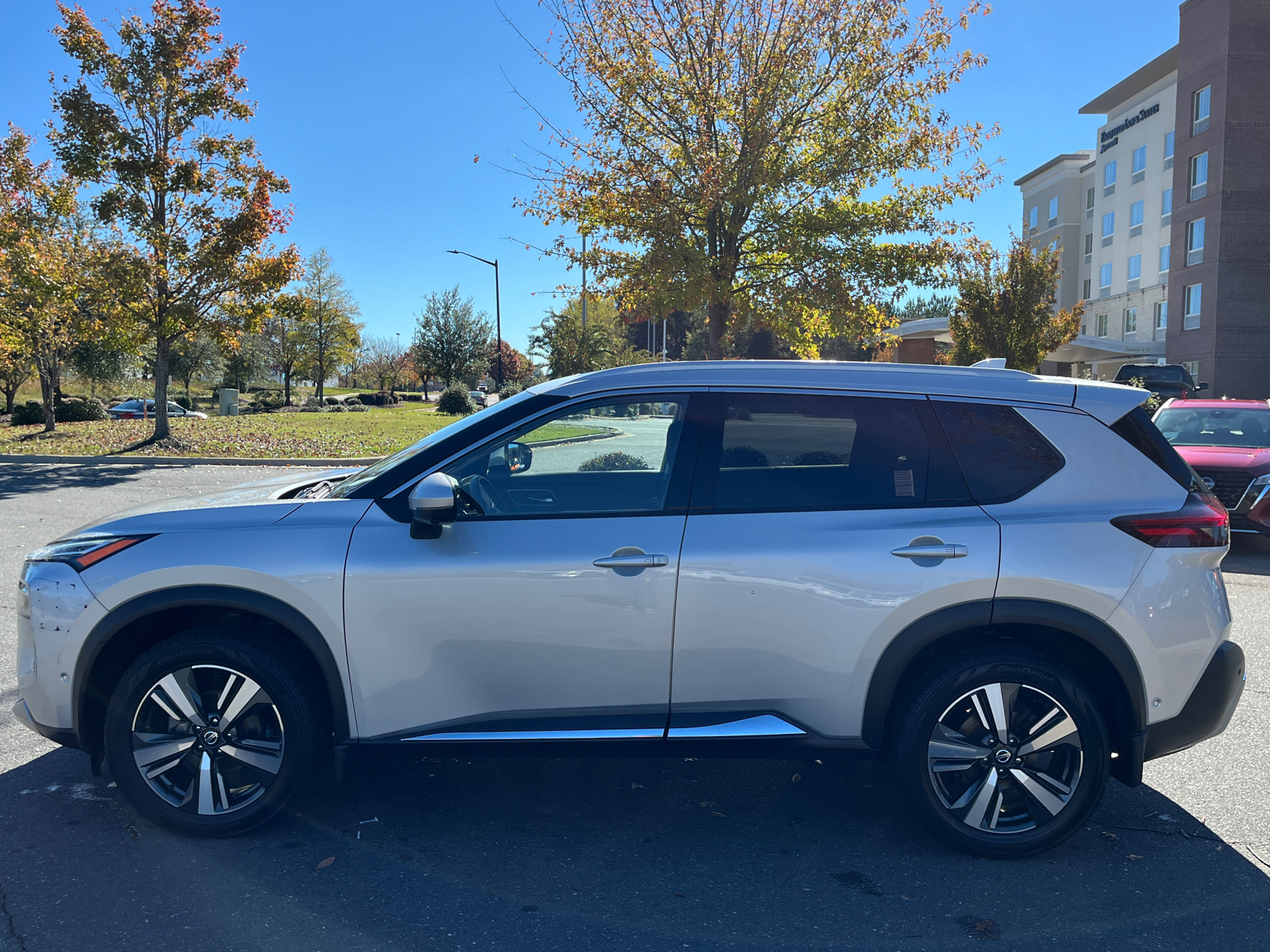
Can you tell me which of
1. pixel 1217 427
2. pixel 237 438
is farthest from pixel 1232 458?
pixel 237 438

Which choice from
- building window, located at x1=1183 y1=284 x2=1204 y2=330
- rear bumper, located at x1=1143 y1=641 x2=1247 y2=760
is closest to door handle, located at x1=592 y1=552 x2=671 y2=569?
rear bumper, located at x1=1143 y1=641 x2=1247 y2=760

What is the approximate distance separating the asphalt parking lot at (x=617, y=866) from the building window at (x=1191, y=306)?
141 feet

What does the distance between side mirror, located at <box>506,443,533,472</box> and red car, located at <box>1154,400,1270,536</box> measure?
24.1 feet

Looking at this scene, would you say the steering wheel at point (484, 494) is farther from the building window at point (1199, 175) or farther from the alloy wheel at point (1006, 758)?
the building window at point (1199, 175)

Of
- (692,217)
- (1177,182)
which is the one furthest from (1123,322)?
(692,217)

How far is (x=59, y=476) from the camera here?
15.7 m

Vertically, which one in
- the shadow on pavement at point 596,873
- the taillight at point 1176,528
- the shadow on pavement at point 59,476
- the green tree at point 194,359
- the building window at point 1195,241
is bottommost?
the shadow on pavement at point 596,873

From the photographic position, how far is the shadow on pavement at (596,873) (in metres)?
2.87

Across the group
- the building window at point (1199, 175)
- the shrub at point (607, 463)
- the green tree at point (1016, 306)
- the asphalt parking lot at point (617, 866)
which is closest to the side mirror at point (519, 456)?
the shrub at point (607, 463)

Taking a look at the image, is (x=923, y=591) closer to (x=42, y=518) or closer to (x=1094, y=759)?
(x=1094, y=759)

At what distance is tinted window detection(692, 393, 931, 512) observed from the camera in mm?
3387

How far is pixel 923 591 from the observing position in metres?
3.24

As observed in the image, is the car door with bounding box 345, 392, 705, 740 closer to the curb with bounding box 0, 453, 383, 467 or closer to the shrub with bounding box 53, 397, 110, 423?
the curb with bounding box 0, 453, 383, 467

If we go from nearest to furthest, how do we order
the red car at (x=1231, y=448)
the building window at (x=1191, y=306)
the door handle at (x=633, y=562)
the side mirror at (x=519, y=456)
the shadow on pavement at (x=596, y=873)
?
the shadow on pavement at (x=596, y=873) < the door handle at (x=633, y=562) < the side mirror at (x=519, y=456) < the red car at (x=1231, y=448) < the building window at (x=1191, y=306)
